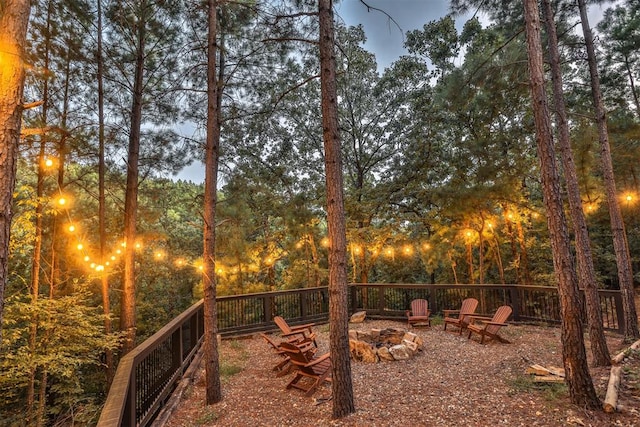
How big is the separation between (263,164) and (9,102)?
31.8ft

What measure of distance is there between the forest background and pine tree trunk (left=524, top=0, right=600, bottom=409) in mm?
535

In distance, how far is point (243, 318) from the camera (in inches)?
320

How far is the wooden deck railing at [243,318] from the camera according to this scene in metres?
2.67

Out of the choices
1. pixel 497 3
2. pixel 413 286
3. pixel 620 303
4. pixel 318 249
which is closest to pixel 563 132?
pixel 497 3

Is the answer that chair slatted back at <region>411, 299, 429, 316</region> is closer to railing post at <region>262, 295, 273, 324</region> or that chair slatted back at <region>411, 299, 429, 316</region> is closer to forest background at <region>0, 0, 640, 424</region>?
forest background at <region>0, 0, 640, 424</region>

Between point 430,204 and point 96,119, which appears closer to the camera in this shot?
point 96,119

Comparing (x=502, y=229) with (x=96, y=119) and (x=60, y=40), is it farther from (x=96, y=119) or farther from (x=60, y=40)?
(x=60, y=40)

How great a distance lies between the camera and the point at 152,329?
441 inches

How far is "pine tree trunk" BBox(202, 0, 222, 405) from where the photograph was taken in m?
4.28

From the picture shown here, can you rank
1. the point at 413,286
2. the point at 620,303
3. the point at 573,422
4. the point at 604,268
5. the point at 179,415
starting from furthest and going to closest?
1. the point at 604,268
2. the point at 413,286
3. the point at 620,303
4. the point at 179,415
5. the point at 573,422

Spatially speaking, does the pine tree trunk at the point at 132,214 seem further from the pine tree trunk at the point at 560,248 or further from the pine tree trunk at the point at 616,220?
the pine tree trunk at the point at 616,220

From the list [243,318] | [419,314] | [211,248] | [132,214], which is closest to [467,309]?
[419,314]

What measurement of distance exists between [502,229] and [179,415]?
10.4 meters

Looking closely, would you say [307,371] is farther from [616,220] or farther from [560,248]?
[616,220]
